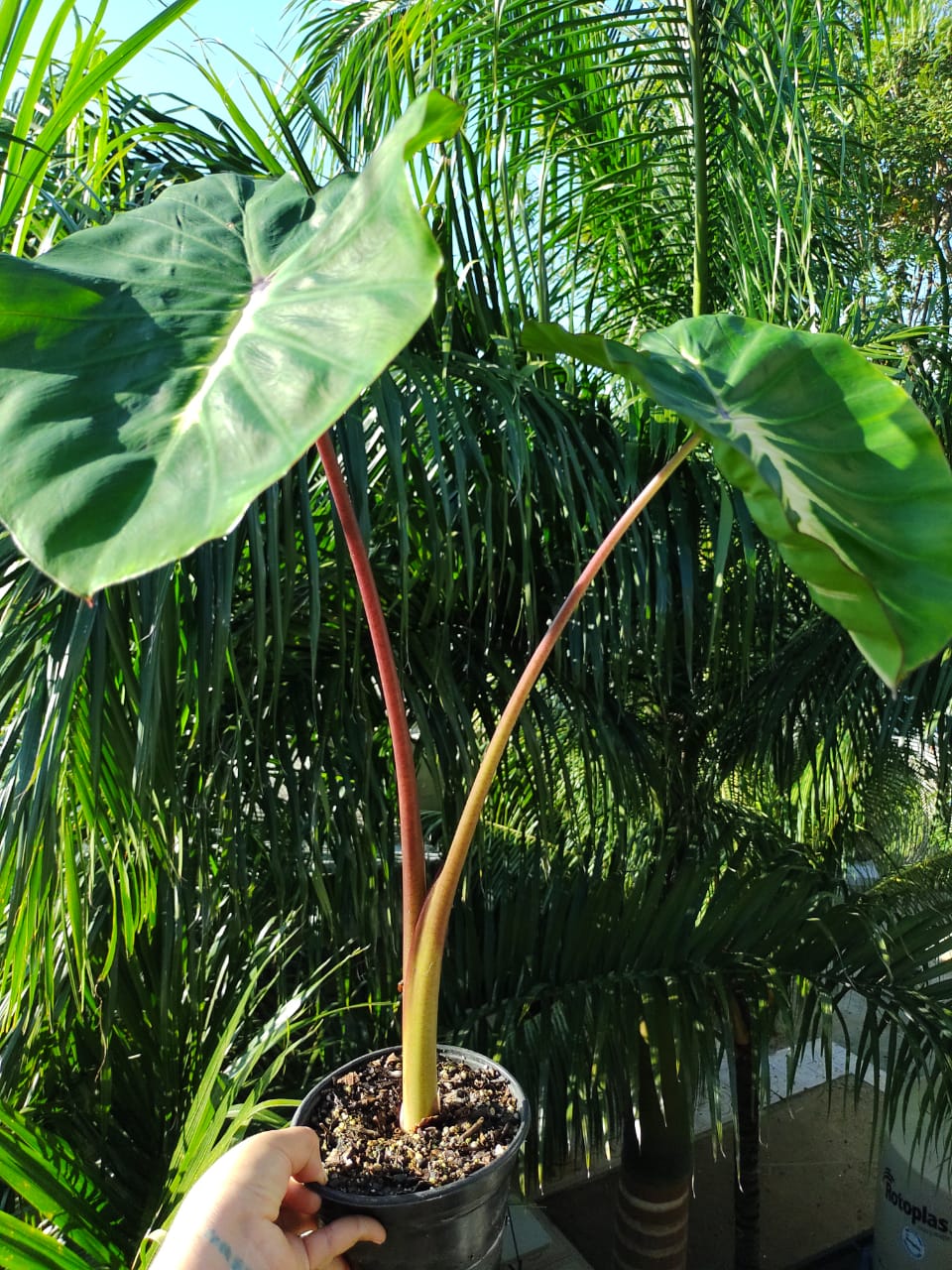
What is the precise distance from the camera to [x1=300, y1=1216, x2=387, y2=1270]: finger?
2.23 feet

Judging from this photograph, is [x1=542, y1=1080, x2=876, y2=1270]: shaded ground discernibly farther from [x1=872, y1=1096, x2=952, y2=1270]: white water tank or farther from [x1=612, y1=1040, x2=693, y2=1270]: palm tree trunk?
[x1=612, y1=1040, x2=693, y2=1270]: palm tree trunk

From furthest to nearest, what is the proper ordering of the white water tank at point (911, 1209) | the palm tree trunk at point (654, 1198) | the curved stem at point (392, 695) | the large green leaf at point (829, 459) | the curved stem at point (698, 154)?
the white water tank at point (911, 1209), the palm tree trunk at point (654, 1198), the curved stem at point (698, 154), the curved stem at point (392, 695), the large green leaf at point (829, 459)

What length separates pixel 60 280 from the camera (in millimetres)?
513

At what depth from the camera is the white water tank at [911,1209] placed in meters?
2.09

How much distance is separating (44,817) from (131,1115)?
1.55 ft

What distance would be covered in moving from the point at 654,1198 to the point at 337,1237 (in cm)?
140

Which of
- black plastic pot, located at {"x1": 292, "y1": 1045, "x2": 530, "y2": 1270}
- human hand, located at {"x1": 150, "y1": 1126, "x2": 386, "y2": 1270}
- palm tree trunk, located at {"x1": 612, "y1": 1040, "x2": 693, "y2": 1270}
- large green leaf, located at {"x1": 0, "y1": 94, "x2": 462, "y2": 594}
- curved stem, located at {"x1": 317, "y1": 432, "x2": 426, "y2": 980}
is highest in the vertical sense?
large green leaf, located at {"x1": 0, "y1": 94, "x2": 462, "y2": 594}

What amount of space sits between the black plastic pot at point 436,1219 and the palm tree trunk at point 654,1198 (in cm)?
106

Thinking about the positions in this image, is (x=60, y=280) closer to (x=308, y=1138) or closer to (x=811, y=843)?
(x=308, y=1138)

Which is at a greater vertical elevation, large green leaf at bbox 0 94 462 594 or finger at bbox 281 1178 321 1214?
large green leaf at bbox 0 94 462 594

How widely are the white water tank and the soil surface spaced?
5.47 feet

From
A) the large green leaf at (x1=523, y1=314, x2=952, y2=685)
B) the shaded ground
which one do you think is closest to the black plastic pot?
the large green leaf at (x1=523, y1=314, x2=952, y2=685)

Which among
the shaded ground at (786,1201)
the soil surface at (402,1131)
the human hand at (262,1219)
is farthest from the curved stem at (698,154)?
the shaded ground at (786,1201)

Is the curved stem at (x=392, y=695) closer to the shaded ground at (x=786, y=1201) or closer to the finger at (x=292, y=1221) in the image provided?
the finger at (x=292, y=1221)
